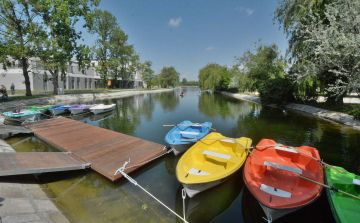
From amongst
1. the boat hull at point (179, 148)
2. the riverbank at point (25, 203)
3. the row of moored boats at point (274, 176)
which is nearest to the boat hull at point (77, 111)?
the riverbank at point (25, 203)

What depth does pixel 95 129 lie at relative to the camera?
34.7 ft

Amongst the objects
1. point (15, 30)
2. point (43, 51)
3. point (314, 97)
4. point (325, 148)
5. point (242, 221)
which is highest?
point (15, 30)

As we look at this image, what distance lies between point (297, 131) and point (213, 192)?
9.96 metres

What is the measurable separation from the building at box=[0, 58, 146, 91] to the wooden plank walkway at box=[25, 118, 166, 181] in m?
16.4

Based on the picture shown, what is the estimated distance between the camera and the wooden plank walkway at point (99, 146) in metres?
6.41

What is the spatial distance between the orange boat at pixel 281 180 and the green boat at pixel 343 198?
0.23 metres

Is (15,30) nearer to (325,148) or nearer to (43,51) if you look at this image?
(43,51)

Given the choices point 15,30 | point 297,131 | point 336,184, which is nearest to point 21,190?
point 336,184

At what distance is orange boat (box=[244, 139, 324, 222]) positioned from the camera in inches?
148

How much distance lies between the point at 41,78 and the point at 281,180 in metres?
43.4

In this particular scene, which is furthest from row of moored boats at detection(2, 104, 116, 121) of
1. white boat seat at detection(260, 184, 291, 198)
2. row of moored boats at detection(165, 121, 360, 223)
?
white boat seat at detection(260, 184, 291, 198)

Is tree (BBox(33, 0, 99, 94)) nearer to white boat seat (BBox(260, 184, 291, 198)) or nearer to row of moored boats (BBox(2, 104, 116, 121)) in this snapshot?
row of moored boats (BBox(2, 104, 116, 121))

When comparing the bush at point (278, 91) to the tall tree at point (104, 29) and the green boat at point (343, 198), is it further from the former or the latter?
Answer: the tall tree at point (104, 29)

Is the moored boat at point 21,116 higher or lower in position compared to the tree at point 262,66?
lower
